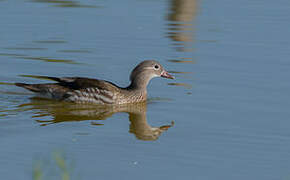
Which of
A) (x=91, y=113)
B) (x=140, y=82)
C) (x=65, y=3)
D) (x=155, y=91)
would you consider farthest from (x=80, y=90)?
(x=65, y=3)

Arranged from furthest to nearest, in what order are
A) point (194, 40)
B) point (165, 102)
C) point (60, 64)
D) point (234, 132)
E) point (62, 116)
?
point (194, 40) < point (60, 64) < point (165, 102) < point (62, 116) < point (234, 132)

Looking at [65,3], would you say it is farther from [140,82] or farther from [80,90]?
[80,90]

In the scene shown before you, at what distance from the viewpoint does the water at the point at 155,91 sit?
31.7 feet

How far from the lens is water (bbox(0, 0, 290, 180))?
9.67 meters

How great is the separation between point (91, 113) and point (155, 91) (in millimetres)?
1968

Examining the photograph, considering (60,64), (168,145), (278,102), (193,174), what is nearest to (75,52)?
(60,64)

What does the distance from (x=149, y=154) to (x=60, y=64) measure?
5927 millimetres

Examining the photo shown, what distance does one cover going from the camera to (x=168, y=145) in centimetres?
1062

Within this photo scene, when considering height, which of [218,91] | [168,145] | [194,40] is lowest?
[168,145]

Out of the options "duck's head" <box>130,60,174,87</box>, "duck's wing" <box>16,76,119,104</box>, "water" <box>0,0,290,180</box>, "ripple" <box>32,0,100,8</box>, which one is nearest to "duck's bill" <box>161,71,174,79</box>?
"duck's head" <box>130,60,174,87</box>

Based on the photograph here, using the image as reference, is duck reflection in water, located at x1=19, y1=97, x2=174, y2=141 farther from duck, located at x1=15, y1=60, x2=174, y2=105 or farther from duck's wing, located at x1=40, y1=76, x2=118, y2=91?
duck's wing, located at x1=40, y1=76, x2=118, y2=91

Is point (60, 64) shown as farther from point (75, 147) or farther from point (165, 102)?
point (75, 147)

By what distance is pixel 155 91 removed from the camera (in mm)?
14312

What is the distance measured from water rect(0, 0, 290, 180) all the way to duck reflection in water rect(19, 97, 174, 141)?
0.02m
